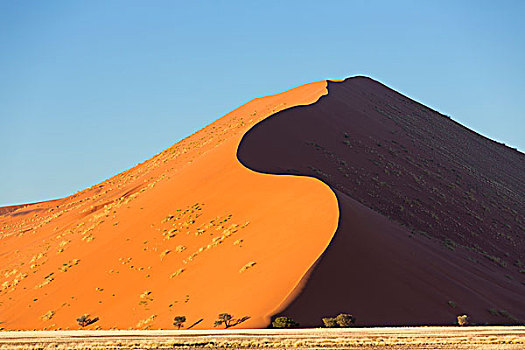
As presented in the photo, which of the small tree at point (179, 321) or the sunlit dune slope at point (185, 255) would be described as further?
the sunlit dune slope at point (185, 255)

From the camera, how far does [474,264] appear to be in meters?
39.7

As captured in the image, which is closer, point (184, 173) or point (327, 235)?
point (327, 235)

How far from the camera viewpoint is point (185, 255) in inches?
1451

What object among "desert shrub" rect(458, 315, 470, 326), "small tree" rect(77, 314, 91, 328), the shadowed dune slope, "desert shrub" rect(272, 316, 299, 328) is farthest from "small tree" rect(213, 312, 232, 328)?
"desert shrub" rect(458, 315, 470, 326)

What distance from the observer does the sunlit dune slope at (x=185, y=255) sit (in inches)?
1214

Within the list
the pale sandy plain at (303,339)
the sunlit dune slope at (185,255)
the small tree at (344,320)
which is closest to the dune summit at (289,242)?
the sunlit dune slope at (185,255)

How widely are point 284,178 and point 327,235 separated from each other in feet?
28.6

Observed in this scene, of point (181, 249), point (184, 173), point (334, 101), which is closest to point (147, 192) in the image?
point (184, 173)

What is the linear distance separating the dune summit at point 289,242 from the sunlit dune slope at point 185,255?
0.10 m

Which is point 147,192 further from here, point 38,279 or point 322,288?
point 322,288

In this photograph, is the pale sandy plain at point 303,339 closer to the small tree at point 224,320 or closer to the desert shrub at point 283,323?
the desert shrub at point 283,323

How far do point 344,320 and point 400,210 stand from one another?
19.9 meters

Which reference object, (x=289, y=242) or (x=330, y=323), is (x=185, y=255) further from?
(x=330, y=323)

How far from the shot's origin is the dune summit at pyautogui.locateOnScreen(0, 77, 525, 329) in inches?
1183
